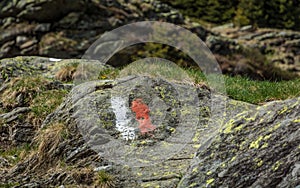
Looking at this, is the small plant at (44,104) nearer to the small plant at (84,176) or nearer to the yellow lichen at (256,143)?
the small plant at (84,176)

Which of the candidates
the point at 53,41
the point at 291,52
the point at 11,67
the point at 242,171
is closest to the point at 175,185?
the point at 242,171

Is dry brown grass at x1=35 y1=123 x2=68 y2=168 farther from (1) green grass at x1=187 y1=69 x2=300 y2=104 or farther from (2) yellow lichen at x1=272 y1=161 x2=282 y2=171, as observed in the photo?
(2) yellow lichen at x1=272 y1=161 x2=282 y2=171

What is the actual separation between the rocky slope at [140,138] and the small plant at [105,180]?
0.02m

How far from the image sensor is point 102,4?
1104 inches

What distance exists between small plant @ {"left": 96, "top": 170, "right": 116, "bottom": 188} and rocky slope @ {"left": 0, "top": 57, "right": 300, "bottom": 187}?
2 centimetres

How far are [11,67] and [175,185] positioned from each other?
23.1 feet

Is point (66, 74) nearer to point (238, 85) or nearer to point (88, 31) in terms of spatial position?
point (238, 85)

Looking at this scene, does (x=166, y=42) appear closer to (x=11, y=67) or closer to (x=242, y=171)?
(x=11, y=67)

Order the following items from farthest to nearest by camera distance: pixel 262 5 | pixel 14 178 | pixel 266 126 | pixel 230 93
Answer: pixel 262 5 → pixel 230 93 → pixel 14 178 → pixel 266 126

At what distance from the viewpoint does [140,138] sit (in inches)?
390

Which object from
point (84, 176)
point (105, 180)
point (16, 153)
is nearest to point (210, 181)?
point (105, 180)

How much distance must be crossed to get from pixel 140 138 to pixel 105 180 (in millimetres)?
1341

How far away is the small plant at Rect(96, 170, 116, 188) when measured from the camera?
8.75 meters

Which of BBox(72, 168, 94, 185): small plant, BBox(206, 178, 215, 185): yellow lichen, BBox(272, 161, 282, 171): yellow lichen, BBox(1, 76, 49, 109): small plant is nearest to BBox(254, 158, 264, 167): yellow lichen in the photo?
BBox(272, 161, 282, 171): yellow lichen
